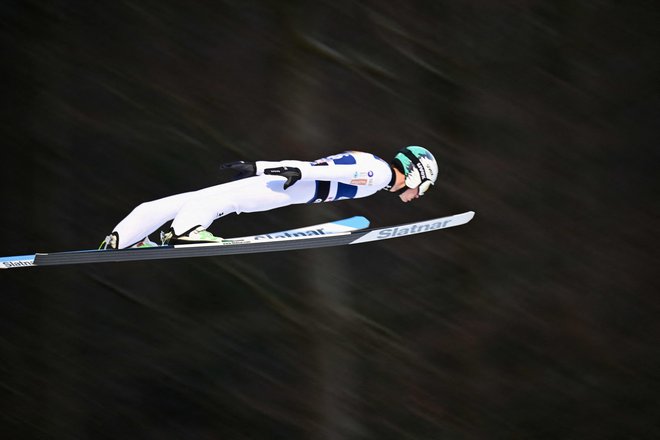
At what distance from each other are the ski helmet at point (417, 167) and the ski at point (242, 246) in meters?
0.41

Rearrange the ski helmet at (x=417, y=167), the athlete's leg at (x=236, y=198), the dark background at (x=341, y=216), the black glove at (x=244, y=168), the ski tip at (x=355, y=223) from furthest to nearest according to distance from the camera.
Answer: the dark background at (x=341, y=216) < the ski tip at (x=355, y=223) < the ski helmet at (x=417, y=167) < the athlete's leg at (x=236, y=198) < the black glove at (x=244, y=168)

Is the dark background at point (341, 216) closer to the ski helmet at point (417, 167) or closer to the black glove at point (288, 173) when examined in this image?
the ski helmet at point (417, 167)

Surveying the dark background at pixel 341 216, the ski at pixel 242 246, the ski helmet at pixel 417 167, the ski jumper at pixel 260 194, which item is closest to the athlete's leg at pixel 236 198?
the ski jumper at pixel 260 194

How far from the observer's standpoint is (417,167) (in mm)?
6957

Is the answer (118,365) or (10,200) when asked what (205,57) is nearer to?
(10,200)

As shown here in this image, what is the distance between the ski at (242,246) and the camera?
20.6 ft

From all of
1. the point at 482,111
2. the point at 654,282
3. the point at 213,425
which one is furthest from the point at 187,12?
the point at 654,282

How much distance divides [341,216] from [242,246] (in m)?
4.14

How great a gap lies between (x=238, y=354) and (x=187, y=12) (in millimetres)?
3685

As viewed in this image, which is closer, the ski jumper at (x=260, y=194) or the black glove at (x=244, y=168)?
the black glove at (x=244, y=168)

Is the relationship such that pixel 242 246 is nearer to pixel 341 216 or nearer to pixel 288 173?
pixel 288 173

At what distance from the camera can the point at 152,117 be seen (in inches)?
407

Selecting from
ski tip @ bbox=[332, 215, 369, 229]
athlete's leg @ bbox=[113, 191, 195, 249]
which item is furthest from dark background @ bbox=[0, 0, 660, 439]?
athlete's leg @ bbox=[113, 191, 195, 249]

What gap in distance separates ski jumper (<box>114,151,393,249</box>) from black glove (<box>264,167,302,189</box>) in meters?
0.04
